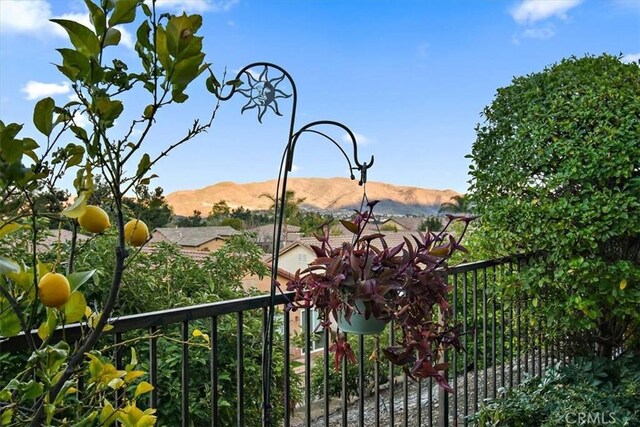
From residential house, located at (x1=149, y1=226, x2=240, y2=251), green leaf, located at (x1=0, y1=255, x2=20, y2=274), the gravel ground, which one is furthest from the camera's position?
residential house, located at (x1=149, y1=226, x2=240, y2=251)

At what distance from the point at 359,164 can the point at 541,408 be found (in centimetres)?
167

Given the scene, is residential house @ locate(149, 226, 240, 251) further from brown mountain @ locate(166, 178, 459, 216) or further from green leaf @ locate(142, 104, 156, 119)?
green leaf @ locate(142, 104, 156, 119)

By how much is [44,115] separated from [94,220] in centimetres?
15

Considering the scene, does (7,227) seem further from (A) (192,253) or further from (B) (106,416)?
(A) (192,253)

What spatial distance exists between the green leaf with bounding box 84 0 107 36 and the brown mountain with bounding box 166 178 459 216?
3075 mm

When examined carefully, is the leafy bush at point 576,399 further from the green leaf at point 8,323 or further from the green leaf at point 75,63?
the green leaf at point 75,63

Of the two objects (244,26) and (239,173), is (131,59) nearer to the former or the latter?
(244,26)

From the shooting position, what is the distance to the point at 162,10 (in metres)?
0.78

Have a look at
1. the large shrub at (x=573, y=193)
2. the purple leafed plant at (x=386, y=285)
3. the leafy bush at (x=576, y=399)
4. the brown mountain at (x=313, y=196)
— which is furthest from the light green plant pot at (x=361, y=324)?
the brown mountain at (x=313, y=196)

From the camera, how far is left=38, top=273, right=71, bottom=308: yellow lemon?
675 mm

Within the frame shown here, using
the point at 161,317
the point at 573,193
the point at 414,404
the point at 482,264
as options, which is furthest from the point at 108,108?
the point at 414,404

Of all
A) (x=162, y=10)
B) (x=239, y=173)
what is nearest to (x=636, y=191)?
(x=162, y=10)

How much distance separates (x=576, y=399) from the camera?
2.39m

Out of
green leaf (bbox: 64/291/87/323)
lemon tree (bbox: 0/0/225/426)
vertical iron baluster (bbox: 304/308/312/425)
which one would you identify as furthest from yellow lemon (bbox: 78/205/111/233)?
vertical iron baluster (bbox: 304/308/312/425)
